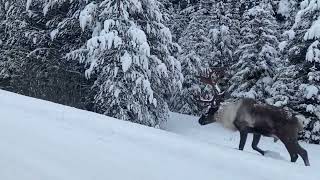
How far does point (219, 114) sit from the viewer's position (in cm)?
1033

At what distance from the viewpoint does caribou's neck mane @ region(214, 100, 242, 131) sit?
953 cm

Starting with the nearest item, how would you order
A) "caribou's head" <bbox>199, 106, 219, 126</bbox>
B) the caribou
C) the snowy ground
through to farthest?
the snowy ground, the caribou, "caribou's head" <bbox>199, 106, 219, 126</bbox>

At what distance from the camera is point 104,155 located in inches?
221

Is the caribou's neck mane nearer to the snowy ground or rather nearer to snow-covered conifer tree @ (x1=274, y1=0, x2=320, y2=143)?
the snowy ground

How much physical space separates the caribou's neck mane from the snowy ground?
2933 mm

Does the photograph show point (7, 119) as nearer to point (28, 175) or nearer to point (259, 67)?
point (28, 175)

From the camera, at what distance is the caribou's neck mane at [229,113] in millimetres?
9531

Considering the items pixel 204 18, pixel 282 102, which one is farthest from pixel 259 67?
pixel 204 18

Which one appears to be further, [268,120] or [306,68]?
[306,68]

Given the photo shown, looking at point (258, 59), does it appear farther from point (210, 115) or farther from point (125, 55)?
point (210, 115)

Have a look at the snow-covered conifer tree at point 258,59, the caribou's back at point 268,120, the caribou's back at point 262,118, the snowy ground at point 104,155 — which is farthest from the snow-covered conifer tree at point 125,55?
the snowy ground at point 104,155

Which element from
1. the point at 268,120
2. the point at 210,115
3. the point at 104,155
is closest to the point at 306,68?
the point at 210,115

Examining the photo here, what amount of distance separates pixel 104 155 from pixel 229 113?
4.45 meters

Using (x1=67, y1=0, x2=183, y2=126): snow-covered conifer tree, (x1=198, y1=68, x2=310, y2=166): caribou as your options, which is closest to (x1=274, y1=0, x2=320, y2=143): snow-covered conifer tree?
(x1=67, y1=0, x2=183, y2=126): snow-covered conifer tree
